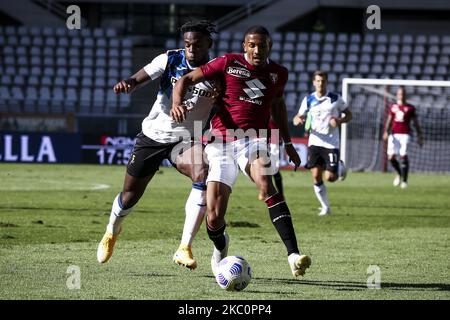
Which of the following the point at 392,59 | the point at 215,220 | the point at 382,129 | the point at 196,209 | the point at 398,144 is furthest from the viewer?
the point at 392,59

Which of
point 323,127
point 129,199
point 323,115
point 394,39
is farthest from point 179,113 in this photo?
point 394,39

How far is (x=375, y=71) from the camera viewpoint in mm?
35500

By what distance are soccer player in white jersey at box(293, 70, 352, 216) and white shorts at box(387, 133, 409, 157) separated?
7.41m

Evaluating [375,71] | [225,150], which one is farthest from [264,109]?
[375,71]

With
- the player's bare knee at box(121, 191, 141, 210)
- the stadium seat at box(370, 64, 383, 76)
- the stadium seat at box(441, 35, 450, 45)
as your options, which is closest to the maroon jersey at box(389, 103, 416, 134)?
the stadium seat at box(370, 64, 383, 76)

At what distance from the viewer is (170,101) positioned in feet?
30.9

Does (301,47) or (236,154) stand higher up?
(301,47)

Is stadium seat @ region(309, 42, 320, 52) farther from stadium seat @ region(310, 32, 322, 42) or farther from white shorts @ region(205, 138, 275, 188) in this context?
white shorts @ region(205, 138, 275, 188)

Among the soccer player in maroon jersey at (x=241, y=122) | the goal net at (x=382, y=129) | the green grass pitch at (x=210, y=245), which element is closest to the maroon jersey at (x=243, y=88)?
the soccer player in maroon jersey at (x=241, y=122)

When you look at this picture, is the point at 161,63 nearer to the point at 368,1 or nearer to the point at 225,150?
the point at 225,150

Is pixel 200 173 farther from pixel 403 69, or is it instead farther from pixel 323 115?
pixel 403 69

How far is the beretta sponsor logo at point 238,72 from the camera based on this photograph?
859 centimetres

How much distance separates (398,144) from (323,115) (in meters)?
8.01
